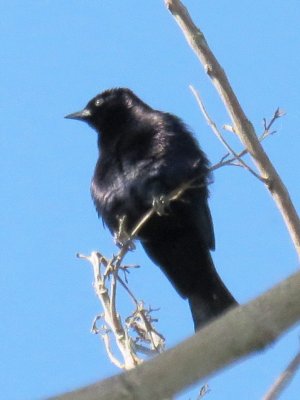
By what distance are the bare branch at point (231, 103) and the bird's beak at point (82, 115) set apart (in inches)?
130

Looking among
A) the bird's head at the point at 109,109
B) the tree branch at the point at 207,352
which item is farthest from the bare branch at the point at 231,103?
the bird's head at the point at 109,109

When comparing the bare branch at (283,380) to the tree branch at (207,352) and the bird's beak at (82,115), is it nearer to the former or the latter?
the tree branch at (207,352)

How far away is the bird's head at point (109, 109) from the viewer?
627 centimetres

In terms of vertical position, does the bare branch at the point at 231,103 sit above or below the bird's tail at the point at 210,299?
above

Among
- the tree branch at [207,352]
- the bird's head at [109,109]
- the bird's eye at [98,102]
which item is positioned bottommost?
the tree branch at [207,352]

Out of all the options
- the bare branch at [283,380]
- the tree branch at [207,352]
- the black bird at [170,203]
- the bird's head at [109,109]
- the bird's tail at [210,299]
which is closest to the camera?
the tree branch at [207,352]

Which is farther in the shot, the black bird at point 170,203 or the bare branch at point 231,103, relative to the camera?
the black bird at point 170,203

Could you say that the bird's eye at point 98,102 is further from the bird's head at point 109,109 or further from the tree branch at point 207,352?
the tree branch at point 207,352

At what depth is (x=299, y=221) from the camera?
Result: 3.23 meters

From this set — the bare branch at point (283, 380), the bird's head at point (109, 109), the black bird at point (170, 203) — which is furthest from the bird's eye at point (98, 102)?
the bare branch at point (283, 380)

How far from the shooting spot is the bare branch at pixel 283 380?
59.9 inches

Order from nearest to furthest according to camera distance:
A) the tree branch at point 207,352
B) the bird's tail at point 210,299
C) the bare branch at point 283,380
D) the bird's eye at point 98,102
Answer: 1. the tree branch at point 207,352
2. the bare branch at point 283,380
3. the bird's tail at point 210,299
4. the bird's eye at point 98,102

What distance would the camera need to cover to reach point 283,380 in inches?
61.9

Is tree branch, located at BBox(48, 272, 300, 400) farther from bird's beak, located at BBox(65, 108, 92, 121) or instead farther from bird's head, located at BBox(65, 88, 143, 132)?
bird's beak, located at BBox(65, 108, 92, 121)
